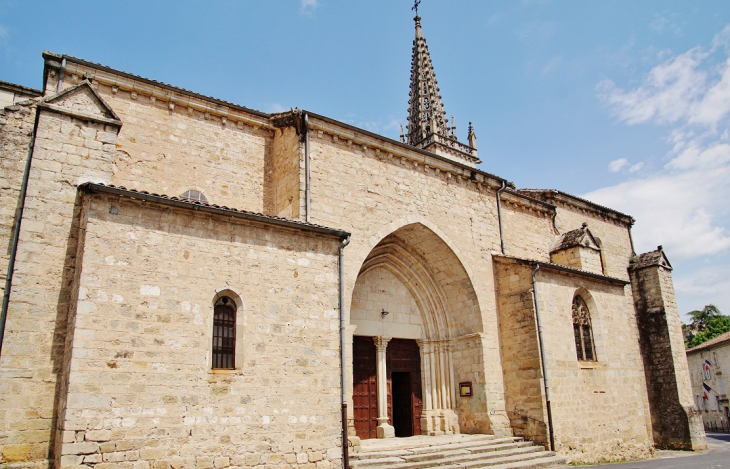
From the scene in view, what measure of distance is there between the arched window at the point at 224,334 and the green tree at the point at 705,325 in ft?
147

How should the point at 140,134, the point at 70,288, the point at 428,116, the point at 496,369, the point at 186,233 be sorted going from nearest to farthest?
the point at 70,288 → the point at 186,233 → the point at 140,134 → the point at 496,369 → the point at 428,116

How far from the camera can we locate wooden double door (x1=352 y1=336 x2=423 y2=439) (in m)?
13.2

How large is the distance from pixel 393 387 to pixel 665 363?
10617 mm

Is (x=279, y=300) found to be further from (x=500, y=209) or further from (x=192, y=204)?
(x=500, y=209)

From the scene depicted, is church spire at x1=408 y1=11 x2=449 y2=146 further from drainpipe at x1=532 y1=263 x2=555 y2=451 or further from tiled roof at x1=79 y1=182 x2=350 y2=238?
tiled roof at x1=79 y1=182 x2=350 y2=238

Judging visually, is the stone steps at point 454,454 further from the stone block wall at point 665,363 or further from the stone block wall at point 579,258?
the stone block wall at point 665,363

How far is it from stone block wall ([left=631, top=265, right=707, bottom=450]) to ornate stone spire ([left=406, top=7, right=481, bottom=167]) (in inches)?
719

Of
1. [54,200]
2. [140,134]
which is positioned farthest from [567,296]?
[54,200]

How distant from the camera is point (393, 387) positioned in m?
14.6

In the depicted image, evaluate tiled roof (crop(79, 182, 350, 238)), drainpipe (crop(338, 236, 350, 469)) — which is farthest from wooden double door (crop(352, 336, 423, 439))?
tiled roof (crop(79, 182, 350, 238))

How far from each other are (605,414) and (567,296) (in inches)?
128

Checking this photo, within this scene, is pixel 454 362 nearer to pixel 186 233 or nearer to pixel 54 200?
pixel 186 233

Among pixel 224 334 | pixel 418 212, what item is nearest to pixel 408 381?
pixel 418 212

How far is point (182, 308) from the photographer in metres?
8.15
